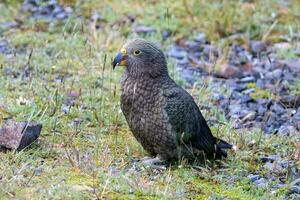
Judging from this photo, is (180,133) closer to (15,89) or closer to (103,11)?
(15,89)

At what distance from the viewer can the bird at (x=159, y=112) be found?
5.56 m

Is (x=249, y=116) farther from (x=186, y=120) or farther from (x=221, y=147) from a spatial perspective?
(x=186, y=120)

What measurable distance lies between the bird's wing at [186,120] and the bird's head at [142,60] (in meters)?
0.19

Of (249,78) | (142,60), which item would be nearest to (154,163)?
(142,60)

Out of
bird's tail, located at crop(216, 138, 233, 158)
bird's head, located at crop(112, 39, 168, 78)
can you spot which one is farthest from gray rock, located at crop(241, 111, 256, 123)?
bird's head, located at crop(112, 39, 168, 78)

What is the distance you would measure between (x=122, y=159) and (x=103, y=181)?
0.65 m

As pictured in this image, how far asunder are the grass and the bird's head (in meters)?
0.53

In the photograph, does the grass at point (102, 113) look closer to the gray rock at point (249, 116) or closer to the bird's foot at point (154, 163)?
the bird's foot at point (154, 163)

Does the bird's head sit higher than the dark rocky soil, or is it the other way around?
the bird's head

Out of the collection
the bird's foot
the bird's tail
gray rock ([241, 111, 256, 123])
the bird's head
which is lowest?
the bird's foot

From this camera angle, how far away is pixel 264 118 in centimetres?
686

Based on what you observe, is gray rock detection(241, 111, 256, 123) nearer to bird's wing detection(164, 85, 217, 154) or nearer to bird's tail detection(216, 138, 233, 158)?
bird's tail detection(216, 138, 233, 158)

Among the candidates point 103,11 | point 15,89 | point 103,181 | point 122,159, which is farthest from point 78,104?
point 103,11

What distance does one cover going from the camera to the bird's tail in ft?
18.8
